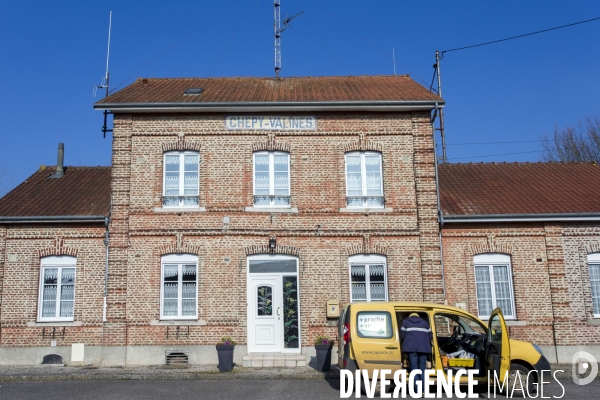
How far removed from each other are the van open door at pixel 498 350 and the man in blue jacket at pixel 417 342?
107 cm

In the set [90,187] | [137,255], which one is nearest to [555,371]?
[137,255]

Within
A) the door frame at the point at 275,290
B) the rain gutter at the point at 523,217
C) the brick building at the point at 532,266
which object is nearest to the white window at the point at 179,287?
the door frame at the point at 275,290

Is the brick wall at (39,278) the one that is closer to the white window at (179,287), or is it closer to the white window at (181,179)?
the white window at (179,287)

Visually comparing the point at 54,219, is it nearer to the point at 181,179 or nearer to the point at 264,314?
the point at 181,179

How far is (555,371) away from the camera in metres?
13.2

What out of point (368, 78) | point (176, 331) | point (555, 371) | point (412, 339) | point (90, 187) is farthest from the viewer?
point (368, 78)

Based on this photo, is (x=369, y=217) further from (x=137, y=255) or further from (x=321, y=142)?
(x=137, y=255)

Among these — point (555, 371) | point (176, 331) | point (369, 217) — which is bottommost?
point (555, 371)

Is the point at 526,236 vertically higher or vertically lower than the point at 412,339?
higher

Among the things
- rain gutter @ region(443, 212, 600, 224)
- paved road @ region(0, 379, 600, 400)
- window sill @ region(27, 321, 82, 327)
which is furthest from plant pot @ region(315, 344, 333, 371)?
window sill @ region(27, 321, 82, 327)

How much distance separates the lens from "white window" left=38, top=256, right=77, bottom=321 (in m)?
15.6

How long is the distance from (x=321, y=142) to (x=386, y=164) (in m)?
1.97

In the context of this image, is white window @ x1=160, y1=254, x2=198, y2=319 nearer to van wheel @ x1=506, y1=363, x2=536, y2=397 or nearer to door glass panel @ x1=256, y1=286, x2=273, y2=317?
door glass panel @ x1=256, y1=286, x2=273, y2=317

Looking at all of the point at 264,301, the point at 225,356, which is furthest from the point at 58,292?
the point at 264,301
